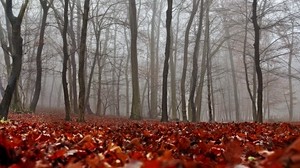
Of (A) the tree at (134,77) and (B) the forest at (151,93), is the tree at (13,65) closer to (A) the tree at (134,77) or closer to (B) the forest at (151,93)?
(B) the forest at (151,93)

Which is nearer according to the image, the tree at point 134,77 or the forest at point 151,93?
the forest at point 151,93

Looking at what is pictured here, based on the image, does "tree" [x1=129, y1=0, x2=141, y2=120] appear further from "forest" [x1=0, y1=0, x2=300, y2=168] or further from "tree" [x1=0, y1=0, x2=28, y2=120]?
"tree" [x1=0, y1=0, x2=28, y2=120]

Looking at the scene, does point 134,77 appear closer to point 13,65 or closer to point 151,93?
point 13,65

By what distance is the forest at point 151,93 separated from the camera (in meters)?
1.87

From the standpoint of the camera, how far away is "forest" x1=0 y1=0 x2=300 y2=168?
187 cm

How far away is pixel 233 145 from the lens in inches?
59.2

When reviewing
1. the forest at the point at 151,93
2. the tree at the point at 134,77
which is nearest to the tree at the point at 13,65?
the forest at the point at 151,93

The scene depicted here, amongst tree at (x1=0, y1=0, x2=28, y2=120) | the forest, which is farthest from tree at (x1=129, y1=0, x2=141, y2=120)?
tree at (x1=0, y1=0, x2=28, y2=120)

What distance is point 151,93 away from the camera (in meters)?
30.1

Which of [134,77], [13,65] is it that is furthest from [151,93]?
[13,65]

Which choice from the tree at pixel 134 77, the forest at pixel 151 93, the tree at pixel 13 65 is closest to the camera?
the forest at pixel 151 93

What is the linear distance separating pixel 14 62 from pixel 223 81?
4289 cm

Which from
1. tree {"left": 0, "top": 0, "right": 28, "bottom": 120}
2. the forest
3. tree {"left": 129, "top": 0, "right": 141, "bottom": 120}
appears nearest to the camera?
the forest

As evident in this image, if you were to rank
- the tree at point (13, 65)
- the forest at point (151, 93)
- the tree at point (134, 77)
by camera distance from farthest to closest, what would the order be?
the tree at point (134, 77), the tree at point (13, 65), the forest at point (151, 93)
